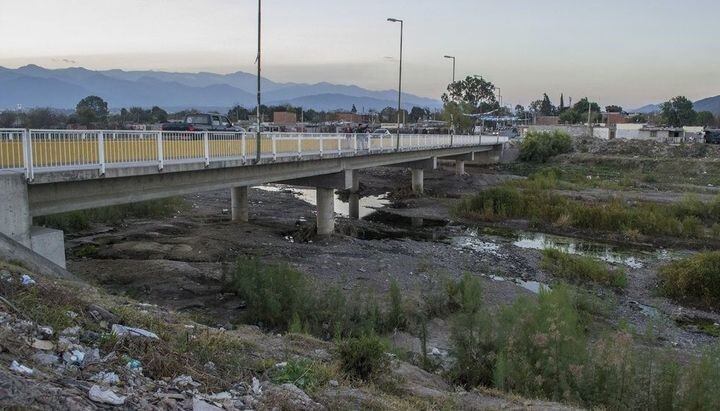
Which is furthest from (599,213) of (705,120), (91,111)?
(705,120)

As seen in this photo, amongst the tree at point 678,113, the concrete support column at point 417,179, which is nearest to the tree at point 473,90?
the tree at point 678,113

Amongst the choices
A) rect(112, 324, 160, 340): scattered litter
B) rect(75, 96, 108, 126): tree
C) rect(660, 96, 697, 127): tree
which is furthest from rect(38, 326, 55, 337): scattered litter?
rect(660, 96, 697, 127): tree

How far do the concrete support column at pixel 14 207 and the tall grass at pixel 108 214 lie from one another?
9940 mm

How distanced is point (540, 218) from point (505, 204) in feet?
9.26

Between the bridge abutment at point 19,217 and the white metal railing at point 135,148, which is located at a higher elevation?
the white metal railing at point 135,148

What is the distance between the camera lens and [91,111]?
81.2 m

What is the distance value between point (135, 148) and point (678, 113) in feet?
483

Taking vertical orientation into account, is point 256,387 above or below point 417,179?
above

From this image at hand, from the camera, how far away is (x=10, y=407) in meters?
4.71

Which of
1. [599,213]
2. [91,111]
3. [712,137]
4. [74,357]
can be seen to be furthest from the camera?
[712,137]

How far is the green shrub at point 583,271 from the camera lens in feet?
70.7

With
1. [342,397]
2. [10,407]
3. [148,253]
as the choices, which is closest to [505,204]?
[148,253]

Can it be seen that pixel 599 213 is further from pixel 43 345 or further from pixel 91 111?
pixel 91 111

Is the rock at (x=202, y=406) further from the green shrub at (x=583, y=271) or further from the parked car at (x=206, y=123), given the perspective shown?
the parked car at (x=206, y=123)
